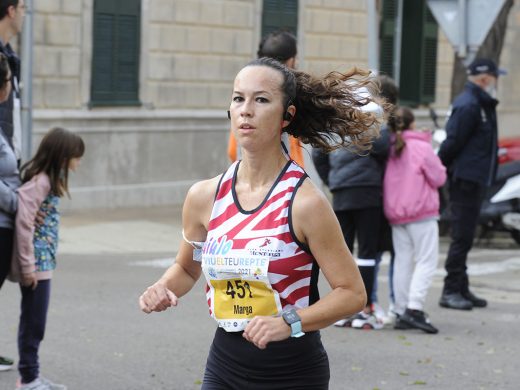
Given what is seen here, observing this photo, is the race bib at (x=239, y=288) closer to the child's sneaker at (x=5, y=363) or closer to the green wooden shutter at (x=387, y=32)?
the child's sneaker at (x=5, y=363)

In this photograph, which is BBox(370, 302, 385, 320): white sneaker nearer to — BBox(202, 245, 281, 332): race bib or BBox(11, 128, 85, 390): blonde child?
BBox(11, 128, 85, 390): blonde child

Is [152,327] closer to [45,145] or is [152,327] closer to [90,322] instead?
[90,322]

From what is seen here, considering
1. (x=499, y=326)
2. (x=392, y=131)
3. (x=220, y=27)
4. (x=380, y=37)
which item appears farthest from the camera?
(x=380, y=37)

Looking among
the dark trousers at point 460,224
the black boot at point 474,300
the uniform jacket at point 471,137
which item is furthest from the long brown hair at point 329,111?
the black boot at point 474,300

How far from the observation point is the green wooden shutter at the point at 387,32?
23.5m

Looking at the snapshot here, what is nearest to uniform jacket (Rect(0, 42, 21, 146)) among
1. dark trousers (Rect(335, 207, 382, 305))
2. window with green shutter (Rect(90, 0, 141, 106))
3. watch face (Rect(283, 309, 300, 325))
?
dark trousers (Rect(335, 207, 382, 305))

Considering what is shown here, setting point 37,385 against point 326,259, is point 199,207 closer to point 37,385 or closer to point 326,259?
point 326,259

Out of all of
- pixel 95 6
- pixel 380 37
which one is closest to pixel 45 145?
pixel 95 6

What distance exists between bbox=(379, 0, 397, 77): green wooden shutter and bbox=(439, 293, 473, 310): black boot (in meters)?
13.4

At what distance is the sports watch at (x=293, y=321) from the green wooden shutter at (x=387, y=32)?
19.9 m

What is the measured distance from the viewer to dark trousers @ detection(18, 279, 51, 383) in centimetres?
673

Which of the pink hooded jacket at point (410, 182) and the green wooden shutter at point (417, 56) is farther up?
the green wooden shutter at point (417, 56)

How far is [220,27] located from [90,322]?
10937 mm

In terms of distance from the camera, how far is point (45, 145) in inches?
265
